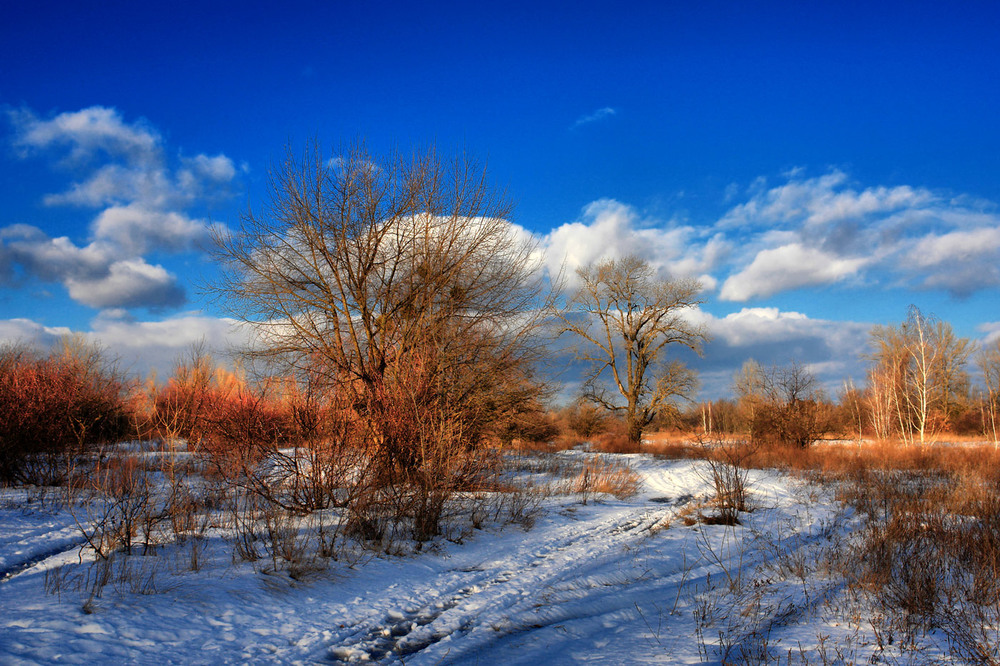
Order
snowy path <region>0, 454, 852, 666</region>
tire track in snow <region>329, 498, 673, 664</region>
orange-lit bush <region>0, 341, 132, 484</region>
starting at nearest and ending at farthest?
1. snowy path <region>0, 454, 852, 666</region>
2. tire track in snow <region>329, 498, 673, 664</region>
3. orange-lit bush <region>0, 341, 132, 484</region>

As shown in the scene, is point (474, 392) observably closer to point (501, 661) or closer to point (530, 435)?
point (530, 435)

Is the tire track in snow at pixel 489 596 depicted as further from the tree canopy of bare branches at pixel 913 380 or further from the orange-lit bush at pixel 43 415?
the tree canopy of bare branches at pixel 913 380

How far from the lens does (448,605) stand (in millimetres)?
4895

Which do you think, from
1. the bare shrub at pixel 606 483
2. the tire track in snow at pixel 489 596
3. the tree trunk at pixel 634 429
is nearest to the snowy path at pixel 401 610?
the tire track in snow at pixel 489 596

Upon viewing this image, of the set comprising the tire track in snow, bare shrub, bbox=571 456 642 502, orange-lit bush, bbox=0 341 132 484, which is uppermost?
orange-lit bush, bbox=0 341 132 484

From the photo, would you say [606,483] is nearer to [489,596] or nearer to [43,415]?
[489,596]

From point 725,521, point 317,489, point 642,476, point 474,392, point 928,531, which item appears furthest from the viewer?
point 642,476

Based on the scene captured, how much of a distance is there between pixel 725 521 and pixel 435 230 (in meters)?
8.51

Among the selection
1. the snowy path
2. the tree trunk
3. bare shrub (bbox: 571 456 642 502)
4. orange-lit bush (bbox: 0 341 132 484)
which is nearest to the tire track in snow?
the snowy path

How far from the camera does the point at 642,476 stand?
1647 centimetres

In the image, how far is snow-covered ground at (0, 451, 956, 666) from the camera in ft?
12.2

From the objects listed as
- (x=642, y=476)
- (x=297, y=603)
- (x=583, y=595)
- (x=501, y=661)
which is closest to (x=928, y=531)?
(x=583, y=595)

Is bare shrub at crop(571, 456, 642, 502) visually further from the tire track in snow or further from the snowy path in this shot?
the snowy path

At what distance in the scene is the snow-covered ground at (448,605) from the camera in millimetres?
3730
